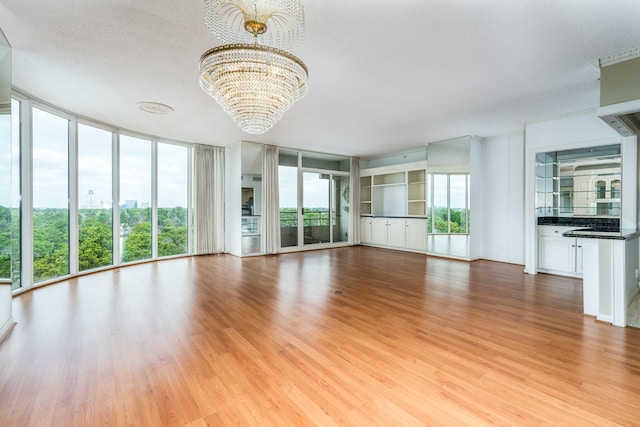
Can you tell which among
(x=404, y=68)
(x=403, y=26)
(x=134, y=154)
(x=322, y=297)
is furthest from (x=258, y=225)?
(x=403, y=26)

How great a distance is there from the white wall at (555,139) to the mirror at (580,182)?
0.41 feet

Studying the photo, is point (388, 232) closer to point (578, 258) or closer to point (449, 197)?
point (449, 197)

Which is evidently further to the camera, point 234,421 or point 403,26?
point 403,26

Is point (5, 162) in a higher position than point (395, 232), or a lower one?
higher

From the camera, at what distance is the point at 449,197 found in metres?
7.02

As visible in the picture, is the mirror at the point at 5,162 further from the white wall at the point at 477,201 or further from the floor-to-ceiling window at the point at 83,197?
the white wall at the point at 477,201

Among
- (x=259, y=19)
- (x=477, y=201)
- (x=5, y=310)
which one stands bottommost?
(x=5, y=310)

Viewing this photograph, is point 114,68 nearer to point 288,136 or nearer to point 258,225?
point 288,136

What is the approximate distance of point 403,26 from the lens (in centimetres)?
257

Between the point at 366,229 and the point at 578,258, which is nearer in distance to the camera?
the point at 578,258

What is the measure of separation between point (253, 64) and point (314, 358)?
91.6 inches

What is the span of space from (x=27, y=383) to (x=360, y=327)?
104 inches

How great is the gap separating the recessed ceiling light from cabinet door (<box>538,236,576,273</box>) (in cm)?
691

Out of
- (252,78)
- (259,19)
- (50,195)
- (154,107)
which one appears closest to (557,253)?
(252,78)
